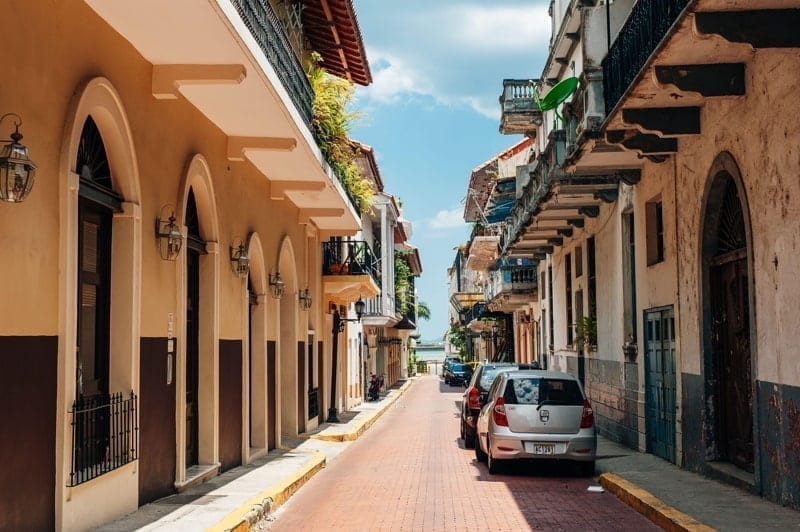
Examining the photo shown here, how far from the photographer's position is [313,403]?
23625 millimetres

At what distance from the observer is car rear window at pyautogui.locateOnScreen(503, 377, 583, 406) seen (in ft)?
47.9

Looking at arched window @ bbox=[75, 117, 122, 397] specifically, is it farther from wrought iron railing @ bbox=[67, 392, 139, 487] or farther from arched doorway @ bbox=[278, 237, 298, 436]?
arched doorway @ bbox=[278, 237, 298, 436]

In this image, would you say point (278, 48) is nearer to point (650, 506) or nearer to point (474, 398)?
point (650, 506)

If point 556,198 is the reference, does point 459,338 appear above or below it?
below

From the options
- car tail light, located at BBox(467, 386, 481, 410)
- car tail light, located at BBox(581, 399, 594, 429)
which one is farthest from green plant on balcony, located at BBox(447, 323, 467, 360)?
car tail light, located at BBox(581, 399, 594, 429)

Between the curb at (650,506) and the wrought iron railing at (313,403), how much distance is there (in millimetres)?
10682

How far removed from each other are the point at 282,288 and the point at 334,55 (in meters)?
6.67

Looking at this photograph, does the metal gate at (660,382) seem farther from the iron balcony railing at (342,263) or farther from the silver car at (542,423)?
the iron balcony railing at (342,263)

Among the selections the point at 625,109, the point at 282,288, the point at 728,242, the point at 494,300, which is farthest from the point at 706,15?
the point at 494,300

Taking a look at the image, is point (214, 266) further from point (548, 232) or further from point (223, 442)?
point (548, 232)

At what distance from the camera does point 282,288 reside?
18.6 metres

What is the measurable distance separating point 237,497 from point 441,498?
2552mm

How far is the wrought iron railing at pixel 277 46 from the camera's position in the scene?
36.9 feet

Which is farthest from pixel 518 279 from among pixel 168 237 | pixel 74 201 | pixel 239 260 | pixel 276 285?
pixel 74 201
